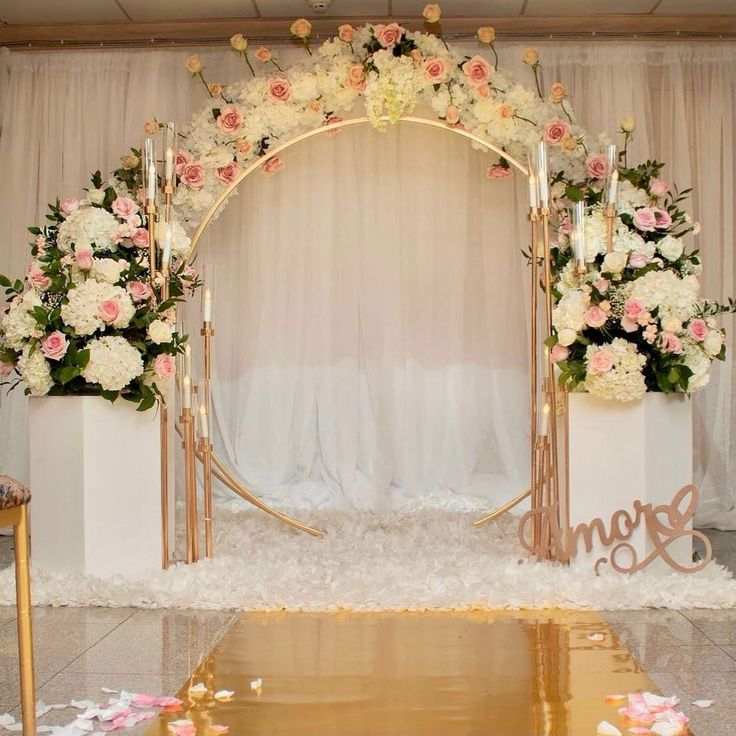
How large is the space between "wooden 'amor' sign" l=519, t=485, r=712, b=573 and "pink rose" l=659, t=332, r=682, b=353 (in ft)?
1.52

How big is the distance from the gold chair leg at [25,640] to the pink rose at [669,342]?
2.23 metres

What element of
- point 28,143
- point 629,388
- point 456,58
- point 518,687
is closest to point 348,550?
point 629,388

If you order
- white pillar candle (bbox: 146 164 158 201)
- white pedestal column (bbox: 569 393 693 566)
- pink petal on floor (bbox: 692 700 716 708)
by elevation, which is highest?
white pillar candle (bbox: 146 164 158 201)

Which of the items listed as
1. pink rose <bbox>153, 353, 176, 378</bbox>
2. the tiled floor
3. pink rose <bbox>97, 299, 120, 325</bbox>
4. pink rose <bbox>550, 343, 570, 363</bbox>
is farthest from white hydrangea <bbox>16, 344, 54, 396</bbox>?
pink rose <bbox>550, 343, 570, 363</bbox>

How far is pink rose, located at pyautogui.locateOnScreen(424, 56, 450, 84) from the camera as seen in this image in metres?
4.27

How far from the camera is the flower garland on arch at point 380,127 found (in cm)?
→ 364

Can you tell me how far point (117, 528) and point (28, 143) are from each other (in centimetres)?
250

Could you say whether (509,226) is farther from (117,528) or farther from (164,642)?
(164,642)

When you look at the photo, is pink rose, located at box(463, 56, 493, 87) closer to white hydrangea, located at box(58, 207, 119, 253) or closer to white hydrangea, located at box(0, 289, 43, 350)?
white hydrangea, located at box(58, 207, 119, 253)

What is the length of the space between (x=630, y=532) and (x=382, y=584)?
0.86 meters

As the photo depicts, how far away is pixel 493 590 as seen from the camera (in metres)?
3.43

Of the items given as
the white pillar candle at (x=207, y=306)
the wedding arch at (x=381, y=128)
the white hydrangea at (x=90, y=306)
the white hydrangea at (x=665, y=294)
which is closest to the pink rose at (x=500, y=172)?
the wedding arch at (x=381, y=128)

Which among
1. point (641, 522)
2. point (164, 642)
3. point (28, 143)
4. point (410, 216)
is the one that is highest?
point (28, 143)

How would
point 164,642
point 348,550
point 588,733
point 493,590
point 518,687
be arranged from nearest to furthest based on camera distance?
point 588,733, point 518,687, point 164,642, point 493,590, point 348,550
